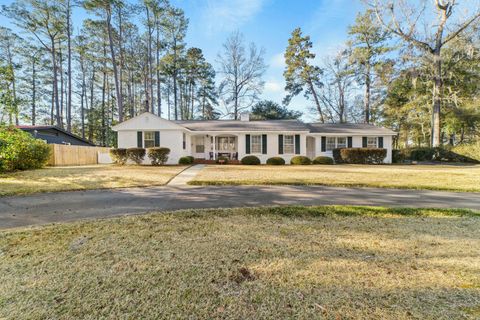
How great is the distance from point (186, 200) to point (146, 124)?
12.5m

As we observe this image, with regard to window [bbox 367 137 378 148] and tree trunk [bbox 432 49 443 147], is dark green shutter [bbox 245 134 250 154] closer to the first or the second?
window [bbox 367 137 378 148]

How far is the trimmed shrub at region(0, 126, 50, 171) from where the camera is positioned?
10.2 metres

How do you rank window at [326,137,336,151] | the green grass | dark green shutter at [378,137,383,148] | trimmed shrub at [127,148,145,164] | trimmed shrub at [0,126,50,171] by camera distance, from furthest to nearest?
1. window at [326,137,336,151]
2. dark green shutter at [378,137,383,148]
3. trimmed shrub at [127,148,145,164]
4. trimmed shrub at [0,126,50,171]
5. the green grass

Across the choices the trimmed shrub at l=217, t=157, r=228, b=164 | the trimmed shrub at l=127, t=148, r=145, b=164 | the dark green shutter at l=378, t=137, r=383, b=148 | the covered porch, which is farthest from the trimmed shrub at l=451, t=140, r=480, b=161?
the trimmed shrub at l=127, t=148, r=145, b=164

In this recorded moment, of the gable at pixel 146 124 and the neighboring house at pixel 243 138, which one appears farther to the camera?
the neighboring house at pixel 243 138

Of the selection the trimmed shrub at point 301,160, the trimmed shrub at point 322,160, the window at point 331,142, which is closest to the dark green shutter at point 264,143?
the trimmed shrub at point 301,160

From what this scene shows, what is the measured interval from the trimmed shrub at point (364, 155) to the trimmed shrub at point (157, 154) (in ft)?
46.1

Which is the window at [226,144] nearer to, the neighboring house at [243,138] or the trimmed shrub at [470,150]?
the neighboring house at [243,138]

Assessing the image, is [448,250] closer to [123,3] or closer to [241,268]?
[241,268]

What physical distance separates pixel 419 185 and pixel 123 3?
27.5 m

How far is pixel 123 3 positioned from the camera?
69.4 feet

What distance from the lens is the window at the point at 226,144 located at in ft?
63.2

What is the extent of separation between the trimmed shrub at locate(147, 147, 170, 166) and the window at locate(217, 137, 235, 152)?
16.7ft

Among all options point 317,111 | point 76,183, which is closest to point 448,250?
point 76,183
